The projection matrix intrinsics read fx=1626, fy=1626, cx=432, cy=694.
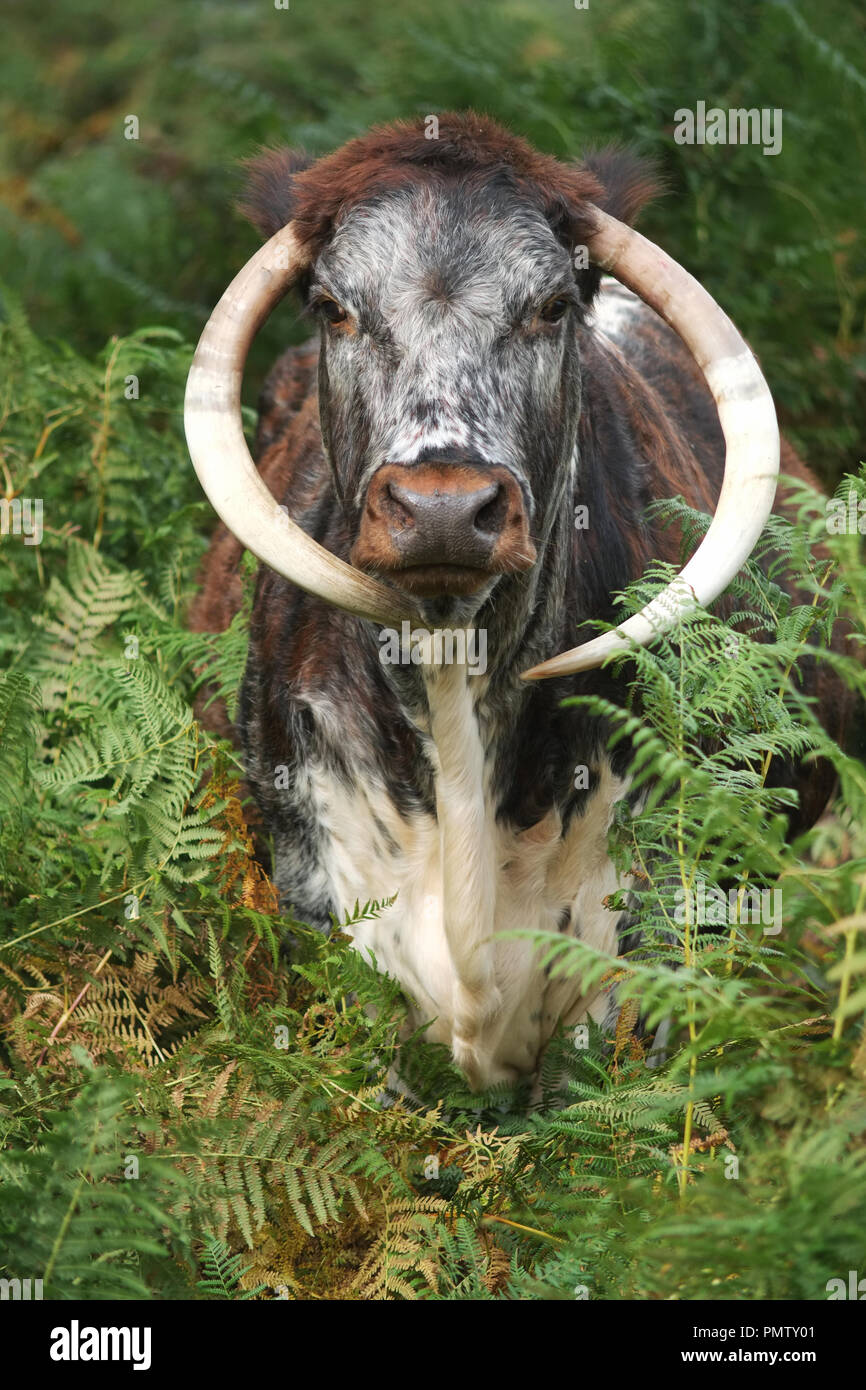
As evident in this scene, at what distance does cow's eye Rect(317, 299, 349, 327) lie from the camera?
15.7 ft

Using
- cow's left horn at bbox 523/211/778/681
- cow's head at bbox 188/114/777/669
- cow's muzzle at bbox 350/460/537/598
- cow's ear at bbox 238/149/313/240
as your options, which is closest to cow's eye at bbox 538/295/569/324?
cow's head at bbox 188/114/777/669

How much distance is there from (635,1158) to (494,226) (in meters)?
2.60

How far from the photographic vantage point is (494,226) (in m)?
4.63

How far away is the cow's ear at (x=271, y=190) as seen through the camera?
208 inches

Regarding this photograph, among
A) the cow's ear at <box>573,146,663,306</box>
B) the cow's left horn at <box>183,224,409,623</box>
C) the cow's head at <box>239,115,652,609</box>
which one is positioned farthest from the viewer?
the cow's ear at <box>573,146,663,306</box>

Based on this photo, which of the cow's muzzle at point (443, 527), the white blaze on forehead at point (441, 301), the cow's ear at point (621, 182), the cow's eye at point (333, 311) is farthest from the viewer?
the cow's ear at point (621, 182)

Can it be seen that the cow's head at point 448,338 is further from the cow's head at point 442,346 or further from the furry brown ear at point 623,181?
the furry brown ear at point 623,181

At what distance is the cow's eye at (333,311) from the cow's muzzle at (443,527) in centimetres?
70

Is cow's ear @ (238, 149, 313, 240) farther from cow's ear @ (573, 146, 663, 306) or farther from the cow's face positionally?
cow's ear @ (573, 146, 663, 306)

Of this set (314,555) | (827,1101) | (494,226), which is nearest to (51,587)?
(314,555)

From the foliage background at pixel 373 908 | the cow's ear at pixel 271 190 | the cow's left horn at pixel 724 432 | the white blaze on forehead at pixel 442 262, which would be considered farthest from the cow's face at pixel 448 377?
the foliage background at pixel 373 908

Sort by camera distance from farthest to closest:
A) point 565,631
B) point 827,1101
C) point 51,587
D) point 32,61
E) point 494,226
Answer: point 32,61 → point 51,587 → point 565,631 → point 494,226 → point 827,1101

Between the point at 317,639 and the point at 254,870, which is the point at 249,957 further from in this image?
the point at 317,639

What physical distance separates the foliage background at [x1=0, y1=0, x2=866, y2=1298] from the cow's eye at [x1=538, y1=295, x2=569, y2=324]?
1.01 meters
